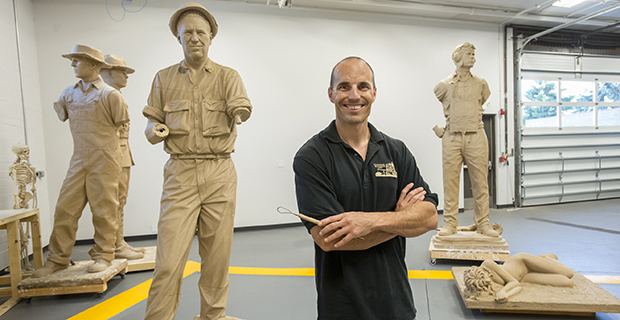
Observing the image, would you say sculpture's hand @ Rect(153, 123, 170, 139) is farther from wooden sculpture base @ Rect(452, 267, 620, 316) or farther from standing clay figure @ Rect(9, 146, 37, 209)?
wooden sculpture base @ Rect(452, 267, 620, 316)

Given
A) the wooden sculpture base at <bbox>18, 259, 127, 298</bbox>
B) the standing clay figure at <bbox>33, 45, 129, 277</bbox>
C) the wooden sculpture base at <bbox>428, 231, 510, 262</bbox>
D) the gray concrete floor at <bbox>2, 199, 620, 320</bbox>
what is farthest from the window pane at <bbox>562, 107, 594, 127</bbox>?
the wooden sculpture base at <bbox>18, 259, 127, 298</bbox>

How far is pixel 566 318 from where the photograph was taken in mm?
2953

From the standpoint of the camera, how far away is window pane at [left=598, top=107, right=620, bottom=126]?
901 centimetres

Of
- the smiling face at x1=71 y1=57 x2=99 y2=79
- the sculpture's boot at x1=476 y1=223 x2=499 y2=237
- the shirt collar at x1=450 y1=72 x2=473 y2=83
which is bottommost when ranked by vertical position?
the sculpture's boot at x1=476 y1=223 x2=499 y2=237

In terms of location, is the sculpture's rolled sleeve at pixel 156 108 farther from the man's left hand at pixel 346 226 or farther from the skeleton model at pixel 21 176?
the skeleton model at pixel 21 176

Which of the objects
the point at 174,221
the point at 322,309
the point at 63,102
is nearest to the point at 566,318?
the point at 322,309

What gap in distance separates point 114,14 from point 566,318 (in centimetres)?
720

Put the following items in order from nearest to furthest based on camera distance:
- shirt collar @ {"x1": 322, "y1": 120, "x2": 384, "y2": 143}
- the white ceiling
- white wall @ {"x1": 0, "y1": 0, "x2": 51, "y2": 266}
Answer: shirt collar @ {"x1": 322, "y1": 120, "x2": 384, "y2": 143} < white wall @ {"x1": 0, "y1": 0, "x2": 51, "y2": 266} < the white ceiling

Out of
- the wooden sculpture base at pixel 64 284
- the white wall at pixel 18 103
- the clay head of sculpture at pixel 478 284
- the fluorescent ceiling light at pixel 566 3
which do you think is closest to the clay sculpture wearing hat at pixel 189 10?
the wooden sculpture base at pixel 64 284

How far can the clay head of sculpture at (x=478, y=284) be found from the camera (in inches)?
118

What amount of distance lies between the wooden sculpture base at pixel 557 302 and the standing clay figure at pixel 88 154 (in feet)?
12.1

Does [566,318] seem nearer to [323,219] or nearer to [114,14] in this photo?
[323,219]

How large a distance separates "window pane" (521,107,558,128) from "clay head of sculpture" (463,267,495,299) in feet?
21.9

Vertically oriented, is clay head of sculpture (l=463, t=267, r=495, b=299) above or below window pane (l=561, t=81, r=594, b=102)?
below
